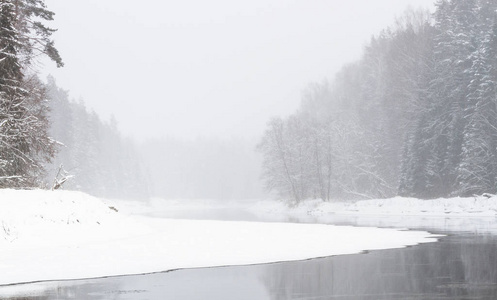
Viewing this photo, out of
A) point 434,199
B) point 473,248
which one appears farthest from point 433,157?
point 473,248

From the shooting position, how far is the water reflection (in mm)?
11055

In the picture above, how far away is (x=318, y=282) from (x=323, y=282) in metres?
0.11

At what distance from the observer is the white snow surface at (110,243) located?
50.9 ft

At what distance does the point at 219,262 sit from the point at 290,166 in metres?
64.5

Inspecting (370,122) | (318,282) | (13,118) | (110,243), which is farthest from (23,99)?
(370,122)

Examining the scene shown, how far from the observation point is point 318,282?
12.5 metres

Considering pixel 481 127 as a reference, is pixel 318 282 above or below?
below

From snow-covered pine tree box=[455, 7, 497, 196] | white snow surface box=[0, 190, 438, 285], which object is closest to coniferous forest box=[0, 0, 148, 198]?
white snow surface box=[0, 190, 438, 285]

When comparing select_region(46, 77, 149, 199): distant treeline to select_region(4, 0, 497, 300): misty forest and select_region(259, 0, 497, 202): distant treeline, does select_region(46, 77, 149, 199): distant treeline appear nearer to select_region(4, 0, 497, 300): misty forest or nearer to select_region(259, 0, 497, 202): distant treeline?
select_region(4, 0, 497, 300): misty forest

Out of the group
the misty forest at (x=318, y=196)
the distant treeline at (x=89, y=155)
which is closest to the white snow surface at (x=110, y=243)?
the misty forest at (x=318, y=196)

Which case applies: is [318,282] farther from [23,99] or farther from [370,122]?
[370,122]

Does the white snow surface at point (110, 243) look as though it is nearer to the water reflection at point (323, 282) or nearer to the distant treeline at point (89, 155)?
the water reflection at point (323, 282)

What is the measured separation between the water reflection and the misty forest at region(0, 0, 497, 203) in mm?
11264

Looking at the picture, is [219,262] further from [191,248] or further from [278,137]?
[278,137]
